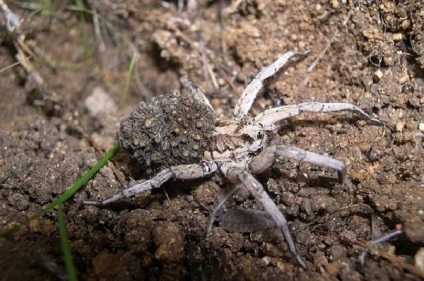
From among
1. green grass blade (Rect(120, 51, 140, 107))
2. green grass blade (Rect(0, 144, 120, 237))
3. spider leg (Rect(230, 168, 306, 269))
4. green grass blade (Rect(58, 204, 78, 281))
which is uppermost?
green grass blade (Rect(120, 51, 140, 107))

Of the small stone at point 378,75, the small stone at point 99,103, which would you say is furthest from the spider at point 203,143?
the small stone at point 99,103

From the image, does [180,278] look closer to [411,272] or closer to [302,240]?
[302,240]

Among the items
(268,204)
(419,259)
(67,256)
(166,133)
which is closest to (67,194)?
(67,256)

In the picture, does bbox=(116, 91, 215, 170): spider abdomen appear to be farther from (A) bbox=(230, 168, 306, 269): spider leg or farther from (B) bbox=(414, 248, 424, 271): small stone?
(B) bbox=(414, 248, 424, 271): small stone

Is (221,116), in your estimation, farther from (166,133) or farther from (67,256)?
(67,256)

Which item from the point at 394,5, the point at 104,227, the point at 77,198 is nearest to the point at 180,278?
the point at 104,227

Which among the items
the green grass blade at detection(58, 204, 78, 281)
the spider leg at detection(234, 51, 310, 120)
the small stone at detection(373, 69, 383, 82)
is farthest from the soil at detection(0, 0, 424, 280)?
the spider leg at detection(234, 51, 310, 120)

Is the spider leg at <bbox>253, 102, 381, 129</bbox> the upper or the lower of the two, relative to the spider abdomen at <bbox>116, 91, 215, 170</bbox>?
lower

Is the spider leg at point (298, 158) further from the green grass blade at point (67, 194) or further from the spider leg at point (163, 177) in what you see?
the green grass blade at point (67, 194)
